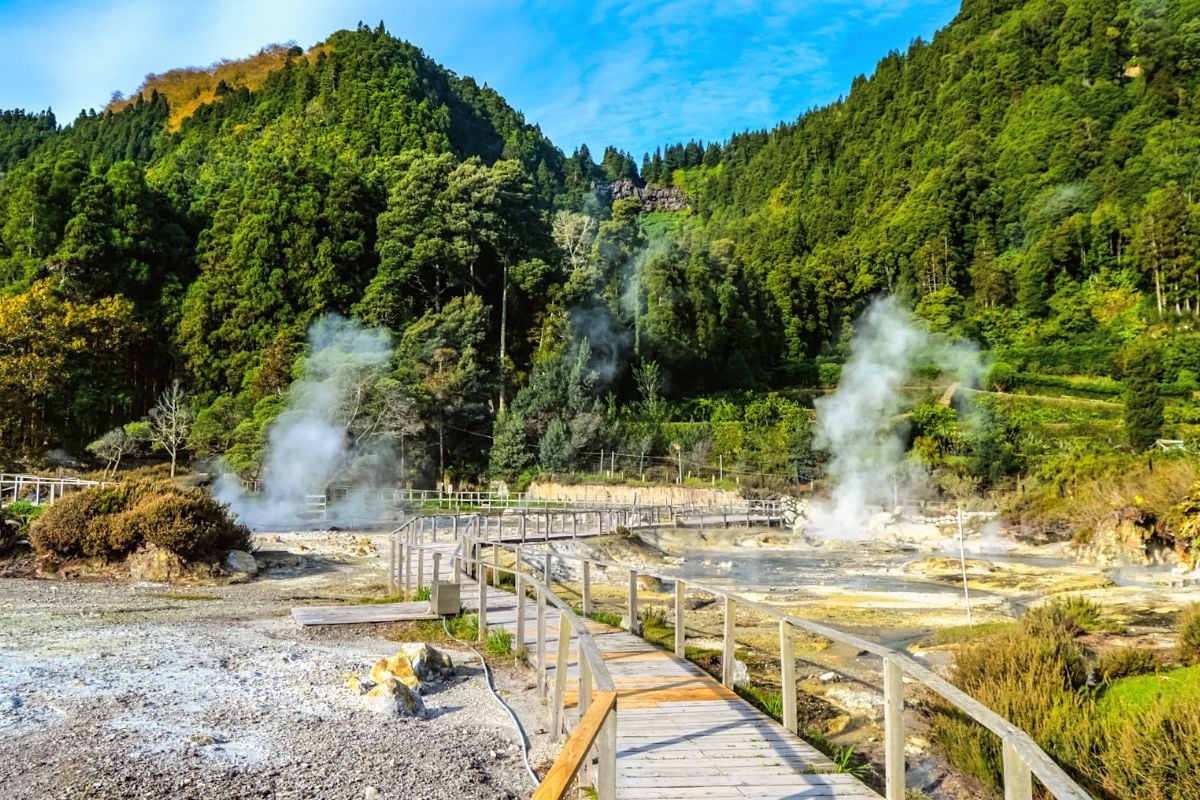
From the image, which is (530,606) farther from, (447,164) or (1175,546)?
(447,164)

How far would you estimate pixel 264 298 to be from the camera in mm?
43188

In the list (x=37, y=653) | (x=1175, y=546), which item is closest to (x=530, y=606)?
(x=37, y=653)

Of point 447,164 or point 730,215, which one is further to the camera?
point 730,215

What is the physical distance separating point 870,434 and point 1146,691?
117 feet

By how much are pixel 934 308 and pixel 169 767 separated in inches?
2838

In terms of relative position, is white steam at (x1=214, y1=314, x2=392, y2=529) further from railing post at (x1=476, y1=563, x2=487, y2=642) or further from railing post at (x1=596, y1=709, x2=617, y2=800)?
railing post at (x1=596, y1=709, x2=617, y2=800)

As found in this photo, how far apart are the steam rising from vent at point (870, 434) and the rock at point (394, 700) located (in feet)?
91.1

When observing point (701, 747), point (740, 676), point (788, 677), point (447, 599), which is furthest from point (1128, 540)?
point (701, 747)

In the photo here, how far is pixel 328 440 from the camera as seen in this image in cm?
3306

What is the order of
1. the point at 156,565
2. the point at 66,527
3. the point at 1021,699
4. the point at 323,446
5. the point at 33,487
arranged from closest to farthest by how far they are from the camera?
the point at 1021,699
the point at 156,565
the point at 66,527
the point at 33,487
the point at 323,446

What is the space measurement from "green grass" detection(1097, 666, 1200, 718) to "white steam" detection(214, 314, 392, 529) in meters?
26.2

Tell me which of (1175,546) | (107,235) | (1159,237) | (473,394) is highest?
(1159,237)

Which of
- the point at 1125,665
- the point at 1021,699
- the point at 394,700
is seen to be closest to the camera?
the point at 394,700

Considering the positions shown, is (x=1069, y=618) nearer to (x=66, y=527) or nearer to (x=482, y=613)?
(x=482, y=613)
